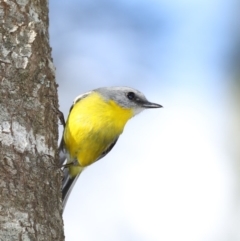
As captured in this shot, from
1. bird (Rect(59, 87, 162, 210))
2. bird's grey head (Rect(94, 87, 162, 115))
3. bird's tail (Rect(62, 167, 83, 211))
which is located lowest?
bird's tail (Rect(62, 167, 83, 211))

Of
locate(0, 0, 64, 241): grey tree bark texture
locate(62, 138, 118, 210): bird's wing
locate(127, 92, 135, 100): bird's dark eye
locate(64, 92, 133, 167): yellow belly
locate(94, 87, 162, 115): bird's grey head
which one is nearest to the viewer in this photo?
locate(0, 0, 64, 241): grey tree bark texture

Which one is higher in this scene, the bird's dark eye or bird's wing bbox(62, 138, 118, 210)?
the bird's dark eye

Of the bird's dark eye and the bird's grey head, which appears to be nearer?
the bird's grey head

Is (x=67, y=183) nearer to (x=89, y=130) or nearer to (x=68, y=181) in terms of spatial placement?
(x=68, y=181)

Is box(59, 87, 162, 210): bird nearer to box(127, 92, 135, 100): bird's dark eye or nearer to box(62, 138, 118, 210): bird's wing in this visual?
box(62, 138, 118, 210): bird's wing

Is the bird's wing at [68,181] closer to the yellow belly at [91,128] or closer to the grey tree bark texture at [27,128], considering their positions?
the yellow belly at [91,128]

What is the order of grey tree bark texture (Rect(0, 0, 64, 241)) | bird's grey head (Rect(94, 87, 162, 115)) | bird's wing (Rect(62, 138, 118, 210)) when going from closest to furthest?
grey tree bark texture (Rect(0, 0, 64, 241)) → bird's wing (Rect(62, 138, 118, 210)) → bird's grey head (Rect(94, 87, 162, 115))

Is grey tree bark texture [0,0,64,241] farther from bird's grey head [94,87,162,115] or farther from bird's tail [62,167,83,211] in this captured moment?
bird's grey head [94,87,162,115]

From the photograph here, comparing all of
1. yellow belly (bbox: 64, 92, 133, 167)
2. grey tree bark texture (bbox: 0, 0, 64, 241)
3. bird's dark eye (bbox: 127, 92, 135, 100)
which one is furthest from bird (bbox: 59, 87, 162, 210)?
grey tree bark texture (bbox: 0, 0, 64, 241)
